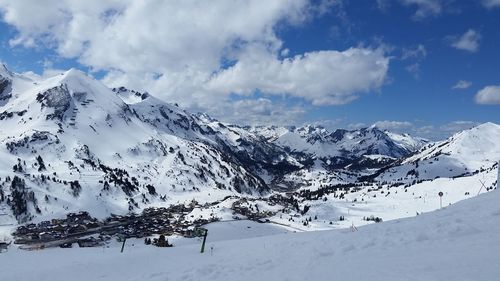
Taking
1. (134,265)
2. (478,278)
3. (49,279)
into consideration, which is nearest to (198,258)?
(134,265)

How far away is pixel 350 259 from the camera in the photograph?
26641mm

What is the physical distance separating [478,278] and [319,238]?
1749 cm

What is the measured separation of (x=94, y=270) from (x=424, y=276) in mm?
29374

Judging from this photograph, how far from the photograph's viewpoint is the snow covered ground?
21438 millimetres

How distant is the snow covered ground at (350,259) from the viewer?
70.3 ft

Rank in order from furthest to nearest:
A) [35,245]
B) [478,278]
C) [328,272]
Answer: [35,245] < [328,272] < [478,278]

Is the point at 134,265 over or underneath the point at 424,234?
underneath

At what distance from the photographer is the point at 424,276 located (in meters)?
19.7

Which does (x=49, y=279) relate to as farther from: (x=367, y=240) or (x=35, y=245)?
(x=35, y=245)

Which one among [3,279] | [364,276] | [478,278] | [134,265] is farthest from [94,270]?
[478,278]

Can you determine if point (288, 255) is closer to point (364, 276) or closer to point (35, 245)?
point (364, 276)

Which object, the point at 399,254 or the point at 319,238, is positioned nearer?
the point at 399,254

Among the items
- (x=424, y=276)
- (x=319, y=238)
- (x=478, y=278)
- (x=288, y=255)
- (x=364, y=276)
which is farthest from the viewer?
(x=319, y=238)

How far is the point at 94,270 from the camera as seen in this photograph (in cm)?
3841
